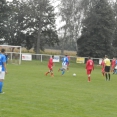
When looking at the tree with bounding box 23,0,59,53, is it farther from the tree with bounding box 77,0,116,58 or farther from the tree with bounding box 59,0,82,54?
the tree with bounding box 77,0,116,58

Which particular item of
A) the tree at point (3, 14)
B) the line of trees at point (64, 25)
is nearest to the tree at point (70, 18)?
the line of trees at point (64, 25)

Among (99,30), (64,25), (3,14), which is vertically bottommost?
(99,30)

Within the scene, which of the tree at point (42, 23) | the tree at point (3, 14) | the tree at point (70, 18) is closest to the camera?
the tree at point (3, 14)

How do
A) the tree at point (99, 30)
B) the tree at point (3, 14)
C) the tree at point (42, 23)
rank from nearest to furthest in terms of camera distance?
the tree at point (99, 30) → the tree at point (3, 14) → the tree at point (42, 23)

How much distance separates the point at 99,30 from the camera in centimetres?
6062

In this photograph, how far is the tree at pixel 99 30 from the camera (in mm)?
59506

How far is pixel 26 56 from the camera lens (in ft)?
165

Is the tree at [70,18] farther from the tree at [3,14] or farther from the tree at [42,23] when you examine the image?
the tree at [3,14]

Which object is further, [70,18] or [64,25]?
[70,18]

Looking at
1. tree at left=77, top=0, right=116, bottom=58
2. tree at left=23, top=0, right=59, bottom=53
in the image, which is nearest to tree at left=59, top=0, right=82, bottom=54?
tree at left=23, top=0, right=59, bottom=53

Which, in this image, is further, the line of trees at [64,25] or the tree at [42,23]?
the tree at [42,23]

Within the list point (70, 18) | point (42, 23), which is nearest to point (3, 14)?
point (42, 23)

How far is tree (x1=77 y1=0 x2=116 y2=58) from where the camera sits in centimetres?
5951

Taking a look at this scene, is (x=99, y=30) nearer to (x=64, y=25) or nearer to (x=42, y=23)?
(x=64, y=25)
